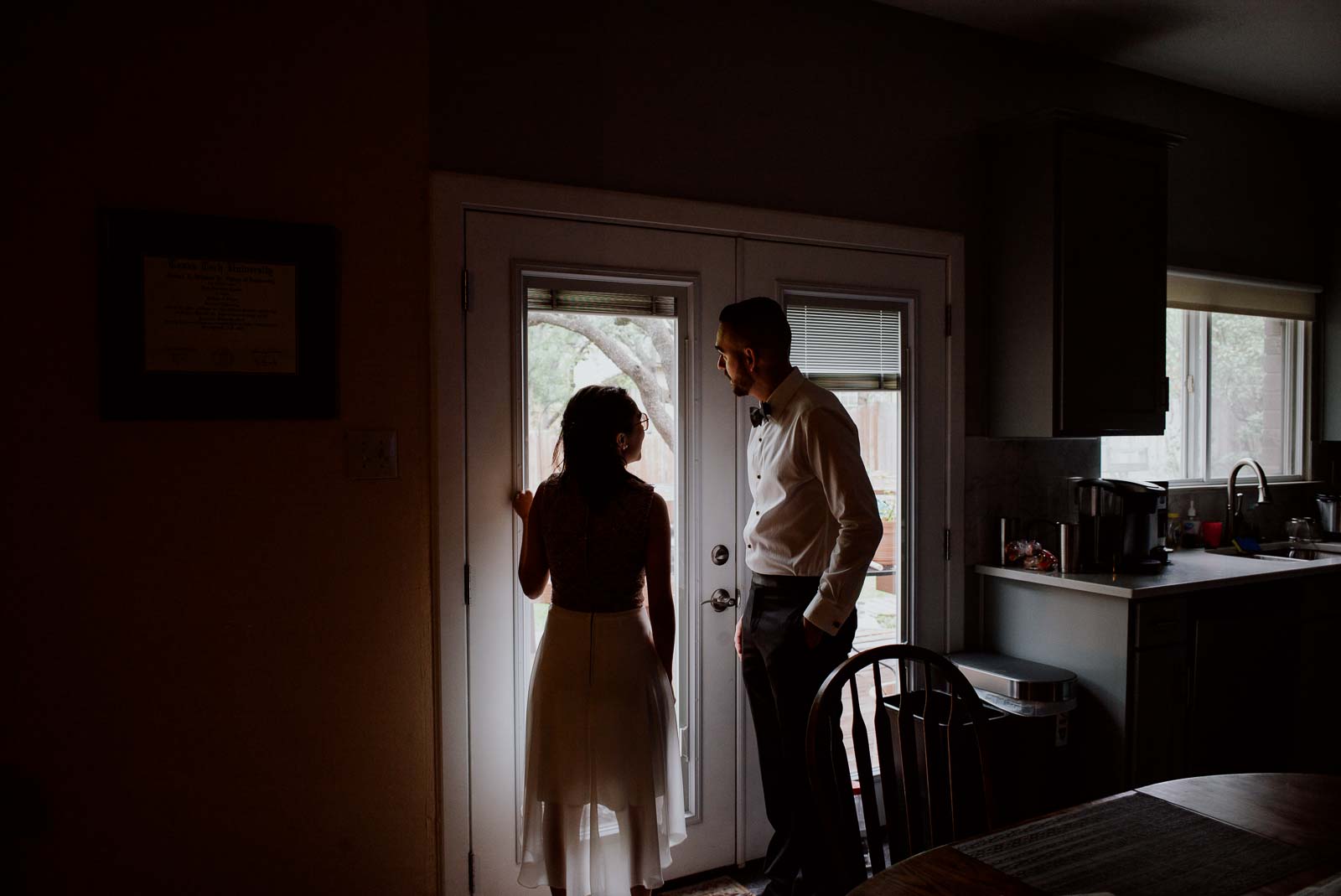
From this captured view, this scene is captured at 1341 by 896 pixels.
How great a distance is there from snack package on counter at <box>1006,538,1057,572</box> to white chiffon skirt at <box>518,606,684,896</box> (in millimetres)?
1602

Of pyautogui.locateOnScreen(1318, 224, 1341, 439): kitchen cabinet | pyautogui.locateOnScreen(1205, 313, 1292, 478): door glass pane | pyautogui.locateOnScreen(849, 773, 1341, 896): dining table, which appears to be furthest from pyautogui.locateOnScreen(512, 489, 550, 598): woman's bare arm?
pyautogui.locateOnScreen(1318, 224, 1341, 439): kitchen cabinet

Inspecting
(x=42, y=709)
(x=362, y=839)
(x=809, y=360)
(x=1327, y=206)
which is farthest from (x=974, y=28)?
(x=42, y=709)

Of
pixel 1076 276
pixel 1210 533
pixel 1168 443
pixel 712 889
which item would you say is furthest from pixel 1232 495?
pixel 712 889

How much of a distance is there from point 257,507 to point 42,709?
59 centimetres

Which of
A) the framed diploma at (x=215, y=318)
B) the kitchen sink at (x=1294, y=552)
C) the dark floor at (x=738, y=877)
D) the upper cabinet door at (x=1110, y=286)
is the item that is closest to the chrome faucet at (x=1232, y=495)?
the kitchen sink at (x=1294, y=552)

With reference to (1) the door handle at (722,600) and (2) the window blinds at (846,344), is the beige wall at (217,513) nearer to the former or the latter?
(1) the door handle at (722,600)

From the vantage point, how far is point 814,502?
232 centimetres

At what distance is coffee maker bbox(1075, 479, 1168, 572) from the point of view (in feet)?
10.3

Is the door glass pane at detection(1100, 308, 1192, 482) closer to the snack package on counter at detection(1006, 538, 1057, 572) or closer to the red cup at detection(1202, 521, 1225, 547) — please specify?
the red cup at detection(1202, 521, 1225, 547)

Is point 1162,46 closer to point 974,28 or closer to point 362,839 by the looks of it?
point 974,28

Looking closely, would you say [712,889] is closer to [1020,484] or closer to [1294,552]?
[1020,484]

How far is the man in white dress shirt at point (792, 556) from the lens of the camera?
2.22 m

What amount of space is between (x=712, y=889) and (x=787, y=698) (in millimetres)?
715

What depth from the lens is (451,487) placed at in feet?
7.50
